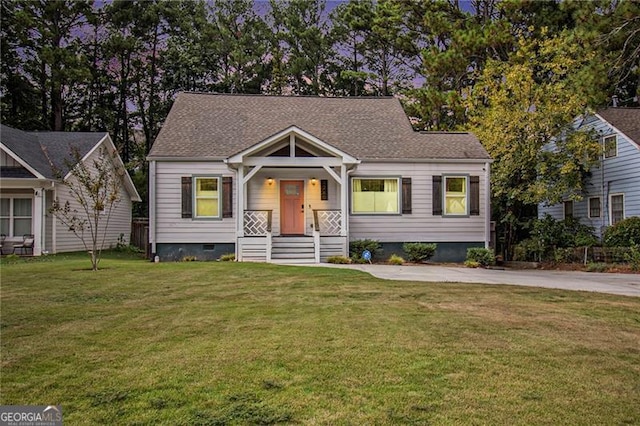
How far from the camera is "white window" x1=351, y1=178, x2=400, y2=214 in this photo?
16.4 metres

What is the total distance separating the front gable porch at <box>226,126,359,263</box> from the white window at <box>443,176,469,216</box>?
3.59 m

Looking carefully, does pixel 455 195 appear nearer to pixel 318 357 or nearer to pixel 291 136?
pixel 291 136

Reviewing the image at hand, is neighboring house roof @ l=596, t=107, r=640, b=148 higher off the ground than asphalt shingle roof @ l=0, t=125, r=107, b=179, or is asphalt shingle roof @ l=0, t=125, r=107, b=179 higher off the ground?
neighboring house roof @ l=596, t=107, r=640, b=148

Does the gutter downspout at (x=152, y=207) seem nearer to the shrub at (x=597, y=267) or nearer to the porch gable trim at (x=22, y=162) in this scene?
the porch gable trim at (x=22, y=162)

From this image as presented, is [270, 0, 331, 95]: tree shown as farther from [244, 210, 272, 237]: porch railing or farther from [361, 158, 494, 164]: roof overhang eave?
[244, 210, 272, 237]: porch railing

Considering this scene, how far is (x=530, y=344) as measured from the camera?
5.00 m

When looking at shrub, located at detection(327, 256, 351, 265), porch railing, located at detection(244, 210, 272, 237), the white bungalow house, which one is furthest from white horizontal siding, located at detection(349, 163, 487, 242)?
porch railing, located at detection(244, 210, 272, 237)

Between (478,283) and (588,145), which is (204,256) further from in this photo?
(588,145)

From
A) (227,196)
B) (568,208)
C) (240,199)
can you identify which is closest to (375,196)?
(240,199)

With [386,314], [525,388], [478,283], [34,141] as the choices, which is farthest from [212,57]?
[525,388]

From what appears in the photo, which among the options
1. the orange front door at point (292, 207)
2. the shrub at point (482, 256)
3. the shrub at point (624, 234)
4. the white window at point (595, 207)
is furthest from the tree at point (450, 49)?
the orange front door at point (292, 207)

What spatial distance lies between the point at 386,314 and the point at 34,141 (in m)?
18.8

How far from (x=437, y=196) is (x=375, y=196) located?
206 centimetres

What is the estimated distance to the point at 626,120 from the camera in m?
→ 19.8
